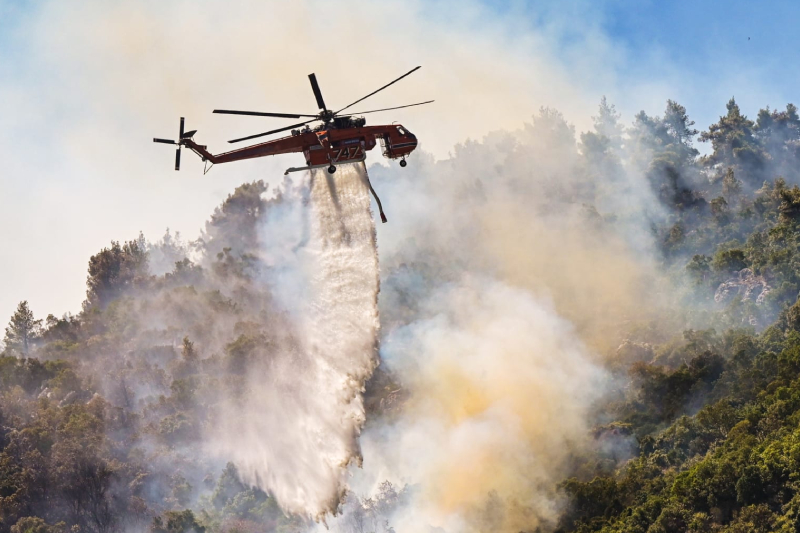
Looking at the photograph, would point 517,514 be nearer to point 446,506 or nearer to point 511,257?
point 446,506

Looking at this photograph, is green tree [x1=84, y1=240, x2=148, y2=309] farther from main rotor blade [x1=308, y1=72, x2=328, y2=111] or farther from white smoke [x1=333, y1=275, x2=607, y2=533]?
main rotor blade [x1=308, y1=72, x2=328, y2=111]

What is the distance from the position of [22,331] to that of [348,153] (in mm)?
85569

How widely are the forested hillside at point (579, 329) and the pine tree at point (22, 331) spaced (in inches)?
9.3

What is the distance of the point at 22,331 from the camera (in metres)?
126

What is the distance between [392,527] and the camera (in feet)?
231

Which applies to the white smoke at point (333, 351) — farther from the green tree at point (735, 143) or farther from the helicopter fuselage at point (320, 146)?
the green tree at point (735, 143)

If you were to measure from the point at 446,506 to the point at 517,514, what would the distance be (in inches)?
205

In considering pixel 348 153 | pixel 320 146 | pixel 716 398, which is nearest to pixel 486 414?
pixel 716 398

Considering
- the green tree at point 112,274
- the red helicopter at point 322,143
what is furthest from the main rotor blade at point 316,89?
the green tree at point 112,274

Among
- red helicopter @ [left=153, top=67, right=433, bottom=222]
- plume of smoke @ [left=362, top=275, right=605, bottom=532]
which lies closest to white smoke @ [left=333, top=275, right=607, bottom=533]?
plume of smoke @ [left=362, top=275, right=605, bottom=532]

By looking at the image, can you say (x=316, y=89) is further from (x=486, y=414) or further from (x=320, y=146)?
(x=486, y=414)

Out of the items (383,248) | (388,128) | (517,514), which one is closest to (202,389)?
(383,248)

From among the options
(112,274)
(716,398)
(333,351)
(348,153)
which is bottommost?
(716,398)

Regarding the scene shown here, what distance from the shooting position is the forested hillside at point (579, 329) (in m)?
64.0
